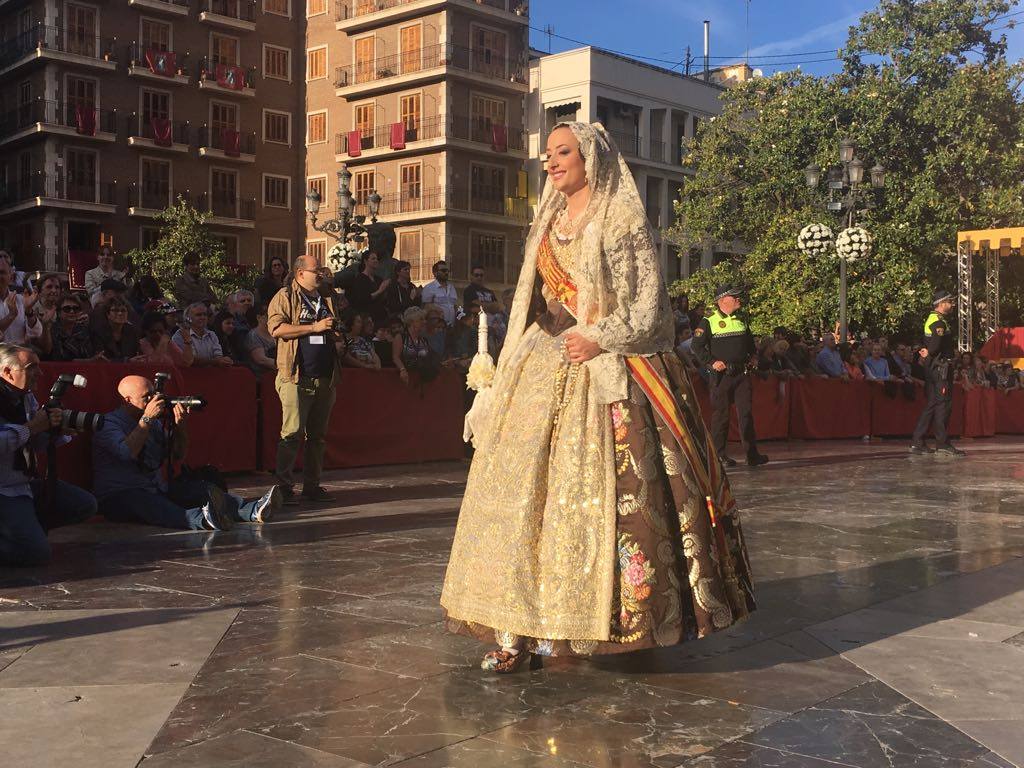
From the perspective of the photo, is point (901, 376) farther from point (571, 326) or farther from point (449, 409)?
point (571, 326)

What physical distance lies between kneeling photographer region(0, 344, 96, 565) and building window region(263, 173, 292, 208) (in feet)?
142

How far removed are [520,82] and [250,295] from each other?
3829cm

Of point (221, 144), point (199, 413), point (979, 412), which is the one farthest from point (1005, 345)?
point (221, 144)

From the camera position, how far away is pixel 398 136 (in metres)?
48.5

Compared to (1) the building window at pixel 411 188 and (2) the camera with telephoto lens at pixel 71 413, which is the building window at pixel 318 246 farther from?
(2) the camera with telephoto lens at pixel 71 413

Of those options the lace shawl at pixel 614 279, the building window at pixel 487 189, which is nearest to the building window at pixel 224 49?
the building window at pixel 487 189

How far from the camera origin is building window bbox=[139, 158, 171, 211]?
45.1 m

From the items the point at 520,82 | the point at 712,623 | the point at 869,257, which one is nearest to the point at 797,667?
the point at 712,623

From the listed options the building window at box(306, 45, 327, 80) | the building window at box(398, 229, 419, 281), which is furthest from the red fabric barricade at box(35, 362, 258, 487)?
the building window at box(306, 45, 327, 80)

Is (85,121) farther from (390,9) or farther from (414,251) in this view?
(414,251)

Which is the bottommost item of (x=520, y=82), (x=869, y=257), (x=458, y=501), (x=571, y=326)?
(x=458, y=501)

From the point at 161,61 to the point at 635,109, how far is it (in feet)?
62.7

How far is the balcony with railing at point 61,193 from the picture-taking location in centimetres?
4275

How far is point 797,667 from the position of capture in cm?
423
